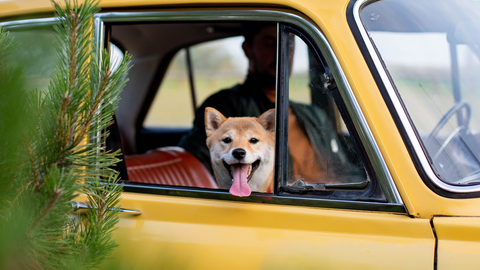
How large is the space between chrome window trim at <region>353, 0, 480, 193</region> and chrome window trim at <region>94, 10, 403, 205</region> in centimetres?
12

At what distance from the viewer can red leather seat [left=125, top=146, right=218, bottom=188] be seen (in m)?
2.21

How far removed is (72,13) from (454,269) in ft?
4.21

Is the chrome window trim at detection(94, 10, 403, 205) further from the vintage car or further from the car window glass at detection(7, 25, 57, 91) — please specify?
the car window glass at detection(7, 25, 57, 91)

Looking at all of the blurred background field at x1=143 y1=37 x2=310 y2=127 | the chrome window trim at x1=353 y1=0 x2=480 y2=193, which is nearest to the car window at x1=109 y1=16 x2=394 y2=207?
the chrome window trim at x1=353 y1=0 x2=480 y2=193

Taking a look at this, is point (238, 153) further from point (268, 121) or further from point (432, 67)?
point (432, 67)

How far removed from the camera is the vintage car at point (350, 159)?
3.72 feet

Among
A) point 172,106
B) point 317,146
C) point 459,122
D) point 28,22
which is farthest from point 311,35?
point 172,106

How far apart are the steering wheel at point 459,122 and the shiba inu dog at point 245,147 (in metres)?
0.62

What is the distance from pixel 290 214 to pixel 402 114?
521 mm

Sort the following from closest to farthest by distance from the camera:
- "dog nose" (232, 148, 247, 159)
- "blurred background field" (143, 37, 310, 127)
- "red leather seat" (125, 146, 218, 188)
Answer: "dog nose" (232, 148, 247, 159)
"red leather seat" (125, 146, 218, 188)
"blurred background field" (143, 37, 310, 127)

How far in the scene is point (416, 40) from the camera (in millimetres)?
1344

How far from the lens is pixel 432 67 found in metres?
1.48

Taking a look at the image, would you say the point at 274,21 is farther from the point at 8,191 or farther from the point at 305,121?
the point at 8,191

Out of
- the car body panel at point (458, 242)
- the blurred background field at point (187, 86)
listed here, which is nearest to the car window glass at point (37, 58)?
the car body panel at point (458, 242)
